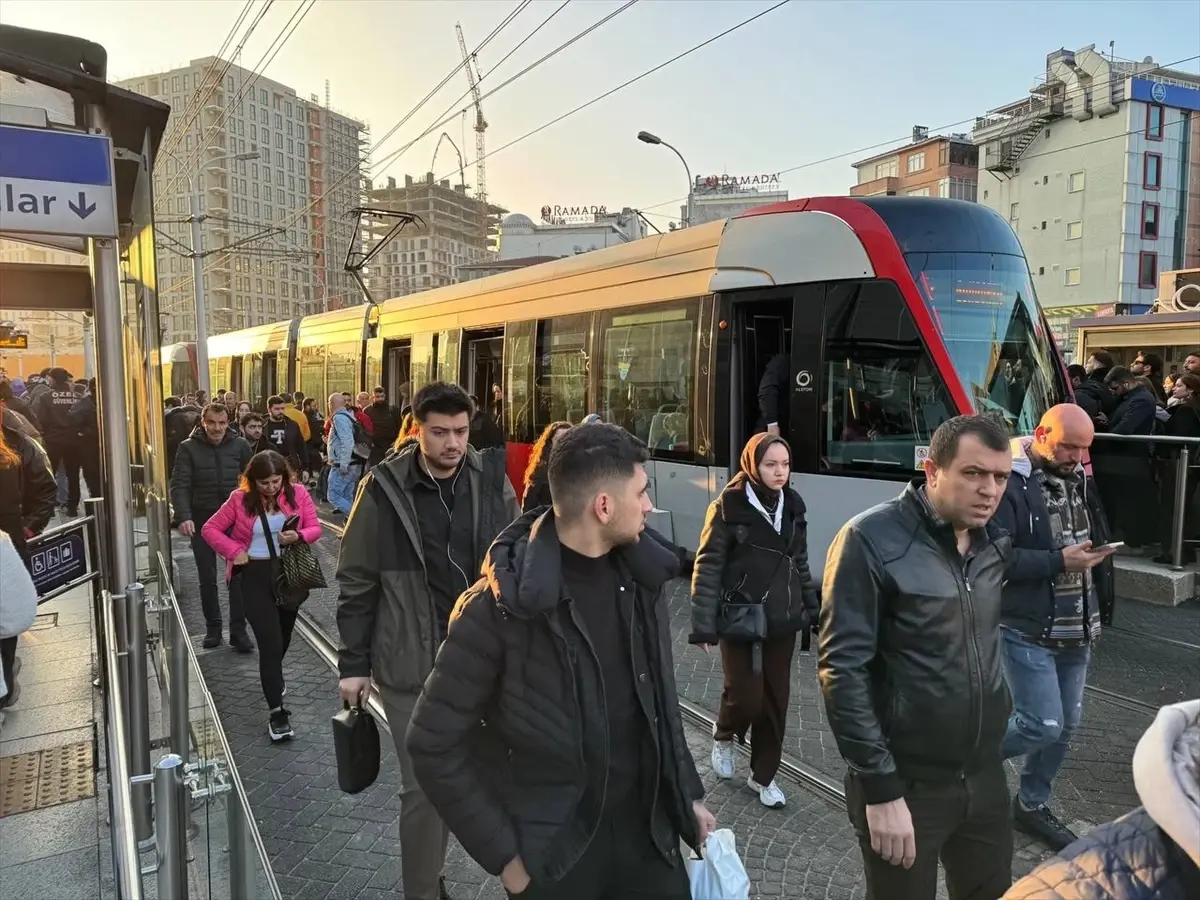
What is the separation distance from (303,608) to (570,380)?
3.58m

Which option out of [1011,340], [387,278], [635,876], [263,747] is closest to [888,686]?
[635,876]

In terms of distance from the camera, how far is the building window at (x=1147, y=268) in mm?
49438

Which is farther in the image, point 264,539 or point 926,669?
point 264,539

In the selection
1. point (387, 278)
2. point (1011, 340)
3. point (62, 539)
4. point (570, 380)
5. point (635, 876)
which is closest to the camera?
point (635, 876)

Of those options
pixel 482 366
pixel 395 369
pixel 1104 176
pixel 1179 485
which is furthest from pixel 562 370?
pixel 1104 176

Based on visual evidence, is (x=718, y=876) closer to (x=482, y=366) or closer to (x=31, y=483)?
(x=31, y=483)

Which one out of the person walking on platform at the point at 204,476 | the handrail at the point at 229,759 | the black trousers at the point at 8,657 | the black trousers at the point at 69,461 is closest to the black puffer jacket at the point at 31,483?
the black trousers at the point at 8,657

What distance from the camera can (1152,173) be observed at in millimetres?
49000

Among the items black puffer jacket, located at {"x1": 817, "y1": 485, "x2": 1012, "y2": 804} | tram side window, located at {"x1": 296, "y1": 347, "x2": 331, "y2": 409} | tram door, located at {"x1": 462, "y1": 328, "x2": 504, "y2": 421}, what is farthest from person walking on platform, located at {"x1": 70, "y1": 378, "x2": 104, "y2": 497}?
black puffer jacket, located at {"x1": 817, "y1": 485, "x2": 1012, "y2": 804}

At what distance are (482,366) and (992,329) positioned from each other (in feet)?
22.1

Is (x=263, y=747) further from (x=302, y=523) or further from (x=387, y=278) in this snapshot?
(x=387, y=278)

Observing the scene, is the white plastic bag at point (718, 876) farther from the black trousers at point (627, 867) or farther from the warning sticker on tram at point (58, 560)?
the warning sticker on tram at point (58, 560)

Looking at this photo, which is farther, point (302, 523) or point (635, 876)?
point (302, 523)

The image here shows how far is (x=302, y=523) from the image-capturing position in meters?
5.48
